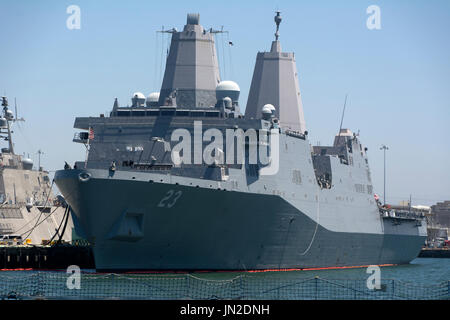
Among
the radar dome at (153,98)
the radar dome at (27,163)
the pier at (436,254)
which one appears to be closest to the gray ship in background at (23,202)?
the radar dome at (27,163)

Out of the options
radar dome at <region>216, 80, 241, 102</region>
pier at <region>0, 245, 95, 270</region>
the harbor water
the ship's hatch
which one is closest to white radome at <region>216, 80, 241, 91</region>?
radar dome at <region>216, 80, 241, 102</region>

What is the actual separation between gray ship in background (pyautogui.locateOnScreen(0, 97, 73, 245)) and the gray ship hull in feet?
62.3

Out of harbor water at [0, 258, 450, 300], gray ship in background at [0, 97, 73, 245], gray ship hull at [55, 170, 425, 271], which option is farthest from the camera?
gray ship in background at [0, 97, 73, 245]

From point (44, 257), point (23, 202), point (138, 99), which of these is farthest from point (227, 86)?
point (23, 202)

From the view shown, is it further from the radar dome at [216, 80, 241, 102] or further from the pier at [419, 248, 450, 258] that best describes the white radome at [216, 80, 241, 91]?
the pier at [419, 248, 450, 258]

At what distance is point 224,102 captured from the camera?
35.6 meters

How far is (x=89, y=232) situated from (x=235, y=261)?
6.18m

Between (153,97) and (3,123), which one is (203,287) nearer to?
(153,97)

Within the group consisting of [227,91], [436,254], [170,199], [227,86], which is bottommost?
[436,254]

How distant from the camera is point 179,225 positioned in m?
30.9

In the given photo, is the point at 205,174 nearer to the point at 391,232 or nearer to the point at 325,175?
the point at 325,175

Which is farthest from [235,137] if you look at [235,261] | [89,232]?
[89,232]

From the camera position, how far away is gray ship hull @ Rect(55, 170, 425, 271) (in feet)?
98.5

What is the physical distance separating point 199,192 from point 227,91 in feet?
23.0
